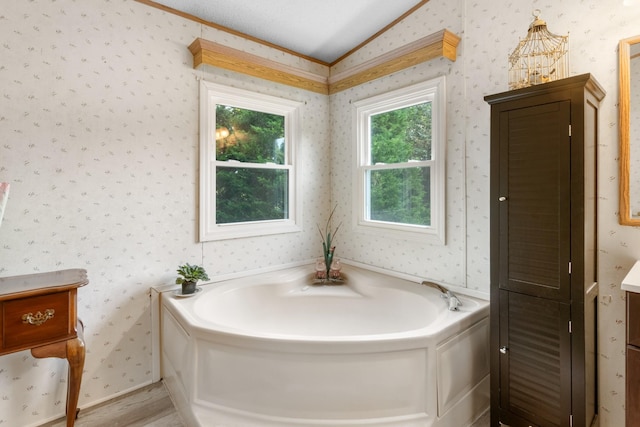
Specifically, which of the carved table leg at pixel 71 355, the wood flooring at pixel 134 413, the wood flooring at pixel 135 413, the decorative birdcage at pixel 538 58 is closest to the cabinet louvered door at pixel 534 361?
the wood flooring at pixel 135 413

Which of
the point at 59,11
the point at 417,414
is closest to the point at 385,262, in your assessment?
the point at 417,414

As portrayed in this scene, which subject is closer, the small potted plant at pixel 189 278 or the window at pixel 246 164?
the small potted plant at pixel 189 278

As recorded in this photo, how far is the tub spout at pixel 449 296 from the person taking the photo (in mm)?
1990

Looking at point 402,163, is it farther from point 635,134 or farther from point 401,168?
point 635,134

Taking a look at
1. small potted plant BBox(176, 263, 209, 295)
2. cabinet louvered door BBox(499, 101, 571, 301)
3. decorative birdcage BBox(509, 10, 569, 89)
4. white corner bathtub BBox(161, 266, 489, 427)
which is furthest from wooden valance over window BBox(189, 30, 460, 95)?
white corner bathtub BBox(161, 266, 489, 427)

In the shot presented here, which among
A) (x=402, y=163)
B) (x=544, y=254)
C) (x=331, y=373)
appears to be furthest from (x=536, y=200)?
(x=331, y=373)

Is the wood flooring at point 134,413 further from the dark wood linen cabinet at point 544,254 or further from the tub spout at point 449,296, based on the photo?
the dark wood linen cabinet at point 544,254

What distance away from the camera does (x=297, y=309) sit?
266 cm

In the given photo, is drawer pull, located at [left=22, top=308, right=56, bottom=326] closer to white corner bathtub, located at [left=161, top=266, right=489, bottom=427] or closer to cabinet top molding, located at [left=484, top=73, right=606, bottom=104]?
white corner bathtub, located at [left=161, top=266, right=489, bottom=427]

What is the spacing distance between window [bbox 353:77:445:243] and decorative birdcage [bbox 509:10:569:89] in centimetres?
50

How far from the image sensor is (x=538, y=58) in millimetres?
1938

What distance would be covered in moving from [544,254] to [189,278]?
216 centimetres

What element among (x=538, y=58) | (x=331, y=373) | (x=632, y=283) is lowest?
(x=331, y=373)

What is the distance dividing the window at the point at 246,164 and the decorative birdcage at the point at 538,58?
5.86ft
